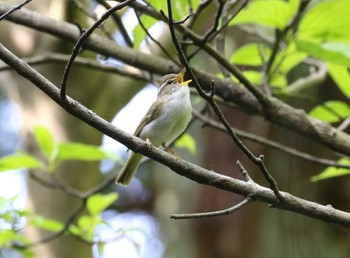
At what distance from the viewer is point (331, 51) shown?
3.93 feet

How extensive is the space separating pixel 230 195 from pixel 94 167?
112 cm

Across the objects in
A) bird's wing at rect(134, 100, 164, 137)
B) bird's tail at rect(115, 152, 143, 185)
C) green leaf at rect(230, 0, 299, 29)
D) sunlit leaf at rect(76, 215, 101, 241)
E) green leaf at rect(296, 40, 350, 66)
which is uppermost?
green leaf at rect(230, 0, 299, 29)

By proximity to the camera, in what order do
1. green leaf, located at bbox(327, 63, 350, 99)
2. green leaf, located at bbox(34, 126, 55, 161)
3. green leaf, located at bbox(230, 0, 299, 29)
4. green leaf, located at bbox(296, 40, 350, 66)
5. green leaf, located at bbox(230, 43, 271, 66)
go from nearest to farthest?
1. green leaf, located at bbox(296, 40, 350, 66)
2. green leaf, located at bbox(230, 0, 299, 29)
3. green leaf, located at bbox(327, 63, 350, 99)
4. green leaf, located at bbox(230, 43, 271, 66)
5. green leaf, located at bbox(34, 126, 55, 161)

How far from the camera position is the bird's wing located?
5.14 ft

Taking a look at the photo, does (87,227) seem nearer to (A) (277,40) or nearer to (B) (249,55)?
(B) (249,55)

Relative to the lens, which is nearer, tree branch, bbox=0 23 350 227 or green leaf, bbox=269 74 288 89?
tree branch, bbox=0 23 350 227

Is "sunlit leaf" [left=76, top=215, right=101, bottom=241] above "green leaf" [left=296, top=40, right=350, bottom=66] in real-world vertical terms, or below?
below

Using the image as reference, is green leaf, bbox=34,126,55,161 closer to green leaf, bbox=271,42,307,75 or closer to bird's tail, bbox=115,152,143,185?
bird's tail, bbox=115,152,143,185

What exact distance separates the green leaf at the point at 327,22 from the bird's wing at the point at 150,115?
0.42 m

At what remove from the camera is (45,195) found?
201cm

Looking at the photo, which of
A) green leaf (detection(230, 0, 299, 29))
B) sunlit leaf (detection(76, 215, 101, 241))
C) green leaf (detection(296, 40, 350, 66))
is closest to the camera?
green leaf (detection(296, 40, 350, 66))

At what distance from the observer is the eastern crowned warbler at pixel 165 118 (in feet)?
4.84

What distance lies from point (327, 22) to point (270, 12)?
0.42 ft

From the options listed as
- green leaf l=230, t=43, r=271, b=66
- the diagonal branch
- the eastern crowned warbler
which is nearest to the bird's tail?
the eastern crowned warbler
